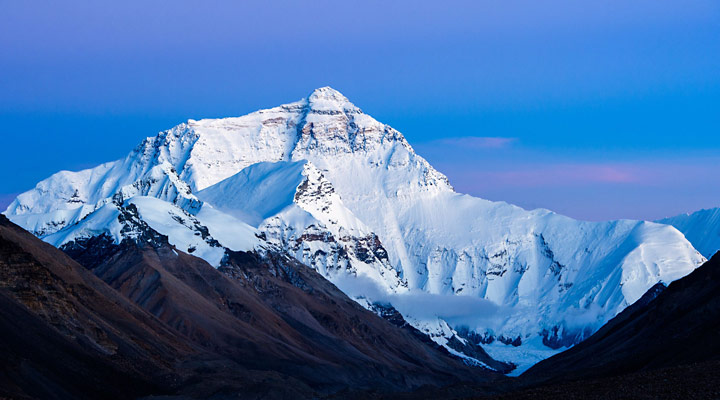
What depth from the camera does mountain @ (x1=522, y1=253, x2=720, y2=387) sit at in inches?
4427

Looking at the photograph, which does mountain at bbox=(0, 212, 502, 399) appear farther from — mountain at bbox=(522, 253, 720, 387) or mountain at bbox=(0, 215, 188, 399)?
mountain at bbox=(522, 253, 720, 387)

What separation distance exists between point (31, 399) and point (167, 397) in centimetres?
2819

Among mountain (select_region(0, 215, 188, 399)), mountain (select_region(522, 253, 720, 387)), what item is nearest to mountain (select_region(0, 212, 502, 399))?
mountain (select_region(0, 215, 188, 399))

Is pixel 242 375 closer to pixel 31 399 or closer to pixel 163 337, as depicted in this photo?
pixel 163 337

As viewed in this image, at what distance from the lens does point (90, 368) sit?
320 feet

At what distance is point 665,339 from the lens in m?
142

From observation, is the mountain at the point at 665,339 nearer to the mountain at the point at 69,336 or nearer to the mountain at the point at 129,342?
the mountain at the point at 129,342

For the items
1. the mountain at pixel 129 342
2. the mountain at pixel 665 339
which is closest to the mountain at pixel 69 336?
the mountain at pixel 129 342

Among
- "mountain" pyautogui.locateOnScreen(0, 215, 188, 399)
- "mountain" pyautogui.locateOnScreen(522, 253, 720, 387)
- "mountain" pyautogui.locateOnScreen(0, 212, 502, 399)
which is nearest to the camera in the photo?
"mountain" pyautogui.locateOnScreen(0, 215, 188, 399)

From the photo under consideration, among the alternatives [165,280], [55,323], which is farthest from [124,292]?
[55,323]

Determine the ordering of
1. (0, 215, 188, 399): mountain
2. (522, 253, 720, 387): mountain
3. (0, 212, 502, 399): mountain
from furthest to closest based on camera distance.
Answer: (522, 253, 720, 387): mountain
(0, 212, 502, 399): mountain
(0, 215, 188, 399): mountain

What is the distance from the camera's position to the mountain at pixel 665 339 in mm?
112438

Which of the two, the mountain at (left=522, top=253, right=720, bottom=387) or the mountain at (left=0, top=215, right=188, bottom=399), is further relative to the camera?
the mountain at (left=522, top=253, right=720, bottom=387)

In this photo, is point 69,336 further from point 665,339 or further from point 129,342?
point 665,339
